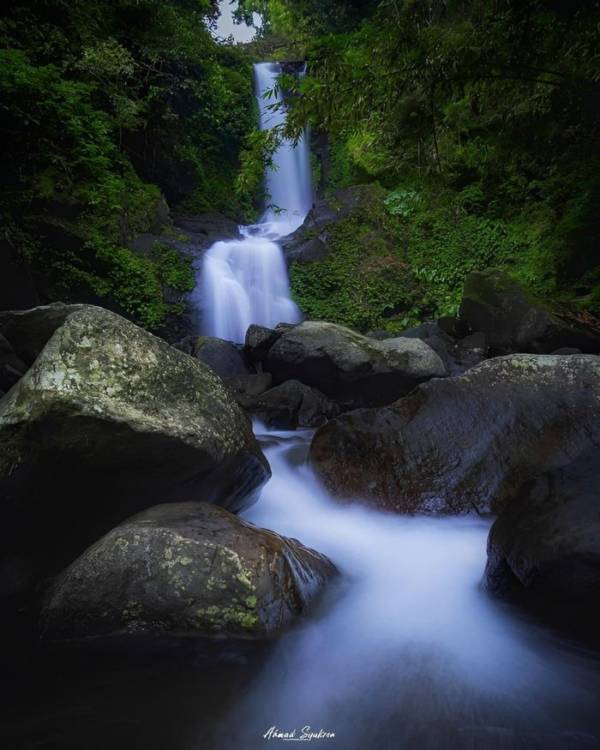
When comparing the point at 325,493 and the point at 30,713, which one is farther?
the point at 325,493

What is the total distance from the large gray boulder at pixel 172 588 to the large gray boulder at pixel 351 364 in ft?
17.2

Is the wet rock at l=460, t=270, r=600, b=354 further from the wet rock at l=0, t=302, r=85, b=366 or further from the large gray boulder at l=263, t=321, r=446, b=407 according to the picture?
the wet rock at l=0, t=302, r=85, b=366

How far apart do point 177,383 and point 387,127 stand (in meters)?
3.77

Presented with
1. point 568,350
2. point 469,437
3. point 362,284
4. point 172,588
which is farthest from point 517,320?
point 172,588

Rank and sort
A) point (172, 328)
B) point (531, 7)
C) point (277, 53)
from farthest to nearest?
point (277, 53) < point (172, 328) < point (531, 7)

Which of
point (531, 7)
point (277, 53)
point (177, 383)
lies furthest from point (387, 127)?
point (277, 53)

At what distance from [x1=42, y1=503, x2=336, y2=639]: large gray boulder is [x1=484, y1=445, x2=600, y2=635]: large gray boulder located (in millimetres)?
1244

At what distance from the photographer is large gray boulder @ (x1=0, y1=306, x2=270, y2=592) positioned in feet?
8.29

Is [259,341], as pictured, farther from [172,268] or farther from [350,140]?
[350,140]

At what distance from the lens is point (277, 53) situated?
23.6 m

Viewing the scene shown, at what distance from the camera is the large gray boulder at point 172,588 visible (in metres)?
2.27

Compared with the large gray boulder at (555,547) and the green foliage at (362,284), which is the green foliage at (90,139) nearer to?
the green foliage at (362,284)

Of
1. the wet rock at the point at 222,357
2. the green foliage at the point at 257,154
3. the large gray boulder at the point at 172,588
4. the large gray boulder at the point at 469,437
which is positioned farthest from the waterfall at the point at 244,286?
the large gray boulder at the point at 172,588

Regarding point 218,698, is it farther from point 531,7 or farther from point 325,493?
point 531,7
